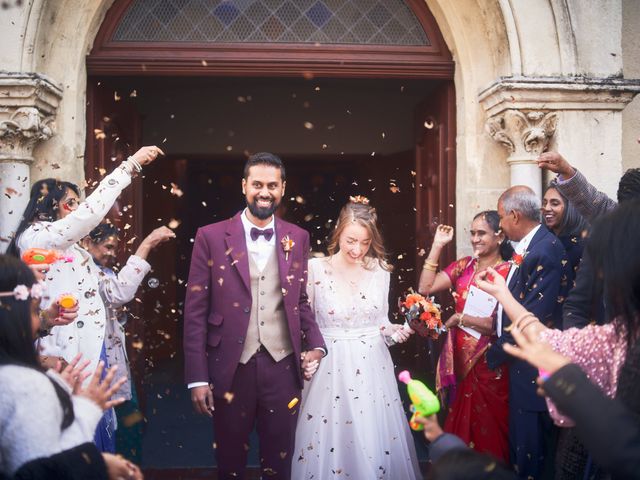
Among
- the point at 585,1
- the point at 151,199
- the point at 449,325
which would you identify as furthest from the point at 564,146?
the point at 151,199

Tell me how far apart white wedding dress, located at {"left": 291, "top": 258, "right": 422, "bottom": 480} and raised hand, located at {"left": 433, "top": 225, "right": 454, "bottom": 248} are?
565mm

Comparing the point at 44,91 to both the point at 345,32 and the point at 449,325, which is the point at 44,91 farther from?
the point at 449,325

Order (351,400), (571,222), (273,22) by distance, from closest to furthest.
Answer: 1. (571,222)
2. (351,400)
3. (273,22)

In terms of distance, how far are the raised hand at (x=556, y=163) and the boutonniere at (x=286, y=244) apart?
147 cm

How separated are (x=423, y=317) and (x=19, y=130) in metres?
2.87

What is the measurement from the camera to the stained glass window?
17.5 feet

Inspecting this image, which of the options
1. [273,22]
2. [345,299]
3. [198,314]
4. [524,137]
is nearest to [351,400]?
[345,299]

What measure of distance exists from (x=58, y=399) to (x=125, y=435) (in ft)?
8.64

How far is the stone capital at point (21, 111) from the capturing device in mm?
4629

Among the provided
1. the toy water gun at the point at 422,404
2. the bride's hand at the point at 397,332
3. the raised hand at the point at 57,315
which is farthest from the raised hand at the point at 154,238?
the toy water gun at the point at 422,404

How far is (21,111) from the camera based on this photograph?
4.66 m

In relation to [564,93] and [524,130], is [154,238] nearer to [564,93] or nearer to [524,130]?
[524,130]

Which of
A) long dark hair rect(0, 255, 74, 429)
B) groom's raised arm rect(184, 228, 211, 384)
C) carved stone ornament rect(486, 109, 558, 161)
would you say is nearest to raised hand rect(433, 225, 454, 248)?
carved stone ornament rect(486, 109, 558, 161)

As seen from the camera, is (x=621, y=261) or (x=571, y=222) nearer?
(x=621, y=261)
